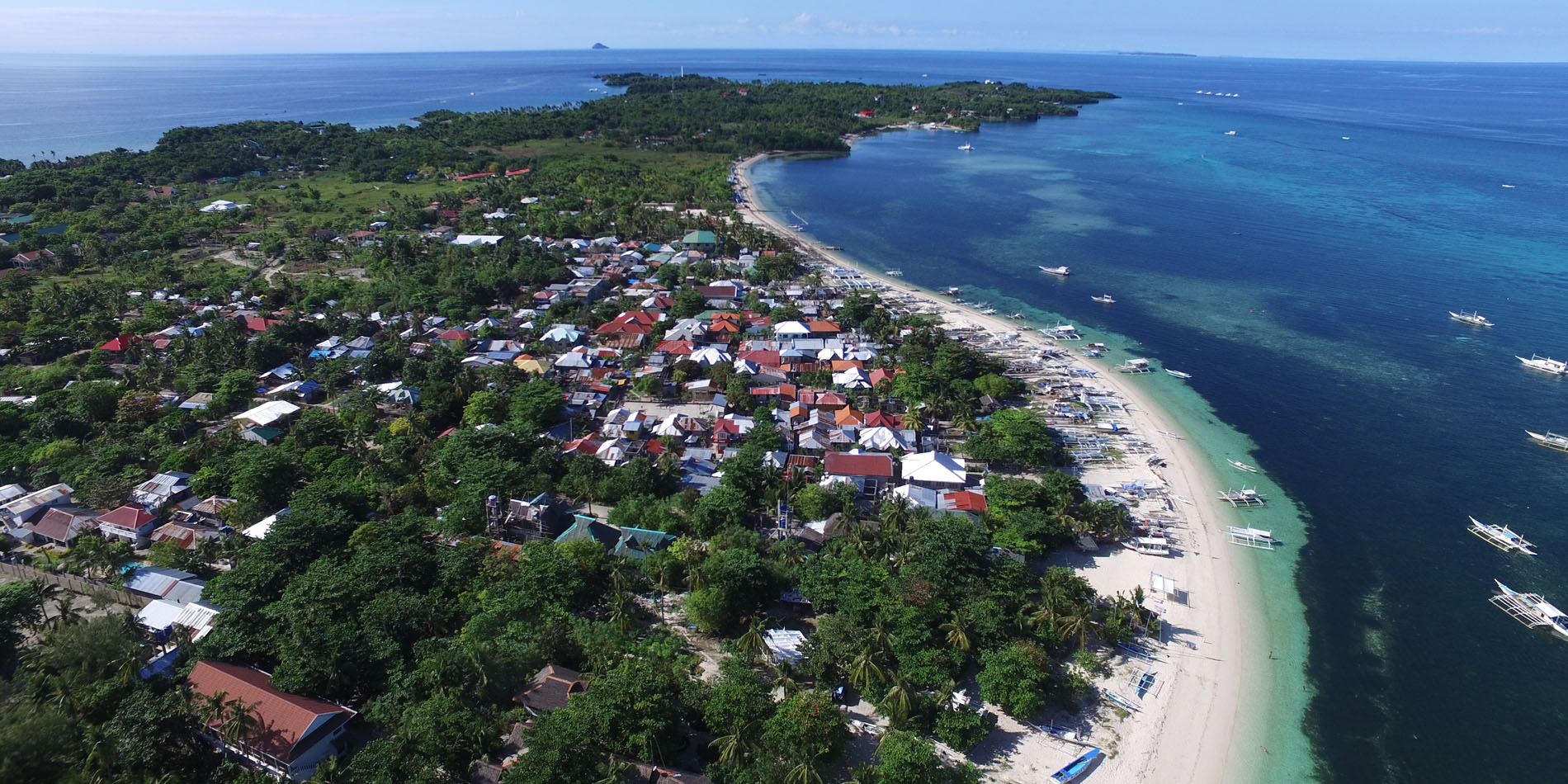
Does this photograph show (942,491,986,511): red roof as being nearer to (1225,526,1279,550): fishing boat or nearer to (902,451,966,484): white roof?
(902,451,966,484): white roof

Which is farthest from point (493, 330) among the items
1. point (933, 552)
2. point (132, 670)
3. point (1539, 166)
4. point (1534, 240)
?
point (1539, 166)

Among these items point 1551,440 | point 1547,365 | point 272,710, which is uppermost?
point 1547,365

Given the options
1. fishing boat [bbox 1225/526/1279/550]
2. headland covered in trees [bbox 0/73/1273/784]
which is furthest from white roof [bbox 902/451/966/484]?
fishing boat [bbox 1225/526/1279/550]

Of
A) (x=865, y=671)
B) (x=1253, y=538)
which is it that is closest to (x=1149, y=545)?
(x=1253, y=538)

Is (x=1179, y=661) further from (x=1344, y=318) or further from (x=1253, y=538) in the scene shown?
(x=1344, y=318)

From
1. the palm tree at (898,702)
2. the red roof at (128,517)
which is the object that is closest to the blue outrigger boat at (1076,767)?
the palm tree at (898,702)
